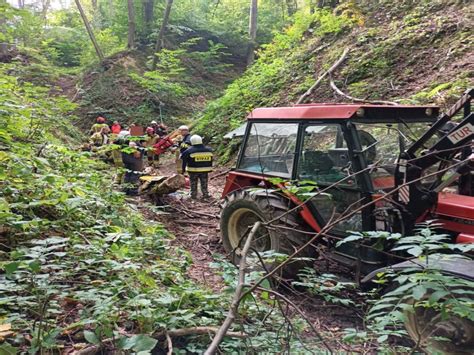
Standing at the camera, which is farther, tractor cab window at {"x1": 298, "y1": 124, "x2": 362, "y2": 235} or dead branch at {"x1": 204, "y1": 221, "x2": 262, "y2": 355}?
tractor cab window at {"x1": 298, "y1": 124, "x2": 362, "y2": 235}

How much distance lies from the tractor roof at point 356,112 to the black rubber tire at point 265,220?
0.98 m

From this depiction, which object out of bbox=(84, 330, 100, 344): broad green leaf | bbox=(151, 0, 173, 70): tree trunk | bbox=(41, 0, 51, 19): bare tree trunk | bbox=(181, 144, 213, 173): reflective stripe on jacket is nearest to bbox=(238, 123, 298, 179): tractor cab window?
bbox=(84, 330, 100, 344): broad green leaf

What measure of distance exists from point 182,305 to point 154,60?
1822 cm

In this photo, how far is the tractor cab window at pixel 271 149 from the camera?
186 inches

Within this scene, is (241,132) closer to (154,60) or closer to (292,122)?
(292,122)

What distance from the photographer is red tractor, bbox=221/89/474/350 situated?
3.71 m

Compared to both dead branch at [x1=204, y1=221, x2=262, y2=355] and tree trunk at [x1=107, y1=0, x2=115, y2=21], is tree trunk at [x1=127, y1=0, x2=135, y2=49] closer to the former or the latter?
tree trunk at [x1=107, y1=0, x2=115, y2=21]

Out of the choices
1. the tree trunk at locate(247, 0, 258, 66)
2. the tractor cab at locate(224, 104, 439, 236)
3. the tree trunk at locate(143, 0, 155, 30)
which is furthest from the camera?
the tree trunk at locate(143, 0, 155, 30)

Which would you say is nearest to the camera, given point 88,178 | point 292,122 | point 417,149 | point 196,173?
point 417,149

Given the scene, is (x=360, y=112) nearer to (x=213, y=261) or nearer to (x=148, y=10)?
(x=213, y=261)

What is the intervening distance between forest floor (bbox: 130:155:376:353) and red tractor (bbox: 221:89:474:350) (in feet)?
1.23

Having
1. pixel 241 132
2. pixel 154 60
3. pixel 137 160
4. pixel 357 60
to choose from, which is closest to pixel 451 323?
pixel 241 132

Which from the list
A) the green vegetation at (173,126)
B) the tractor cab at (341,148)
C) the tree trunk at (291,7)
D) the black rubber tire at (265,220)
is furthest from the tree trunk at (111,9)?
the tractor cab at (341,148)

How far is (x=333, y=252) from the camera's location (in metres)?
4.43
